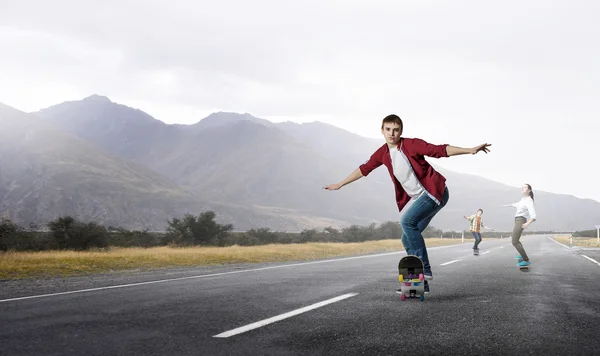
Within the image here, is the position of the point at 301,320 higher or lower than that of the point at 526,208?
lower

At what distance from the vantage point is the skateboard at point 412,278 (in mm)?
5914

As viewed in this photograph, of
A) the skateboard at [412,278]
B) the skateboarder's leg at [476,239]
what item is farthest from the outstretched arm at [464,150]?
the skateboarder's leg at [476,239]

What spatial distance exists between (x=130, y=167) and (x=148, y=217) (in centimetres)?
6325

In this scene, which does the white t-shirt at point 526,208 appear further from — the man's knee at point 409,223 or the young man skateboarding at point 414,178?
the man's knee at point 409,223

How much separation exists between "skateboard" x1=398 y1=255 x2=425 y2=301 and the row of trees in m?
26.9

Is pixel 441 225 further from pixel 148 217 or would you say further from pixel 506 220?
pixel 148 217

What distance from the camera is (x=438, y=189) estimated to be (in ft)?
19.9

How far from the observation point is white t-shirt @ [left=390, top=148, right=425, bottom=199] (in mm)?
6078

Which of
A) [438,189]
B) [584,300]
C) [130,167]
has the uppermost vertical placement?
[130,167]

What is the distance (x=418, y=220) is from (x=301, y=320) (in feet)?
7.33

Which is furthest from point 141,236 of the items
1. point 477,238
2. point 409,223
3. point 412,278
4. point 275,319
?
point 275,319

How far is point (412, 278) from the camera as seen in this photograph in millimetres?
5992

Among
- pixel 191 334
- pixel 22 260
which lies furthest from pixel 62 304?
pixel 22 260

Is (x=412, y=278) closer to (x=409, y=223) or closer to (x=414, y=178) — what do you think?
(x=409, y=223)
